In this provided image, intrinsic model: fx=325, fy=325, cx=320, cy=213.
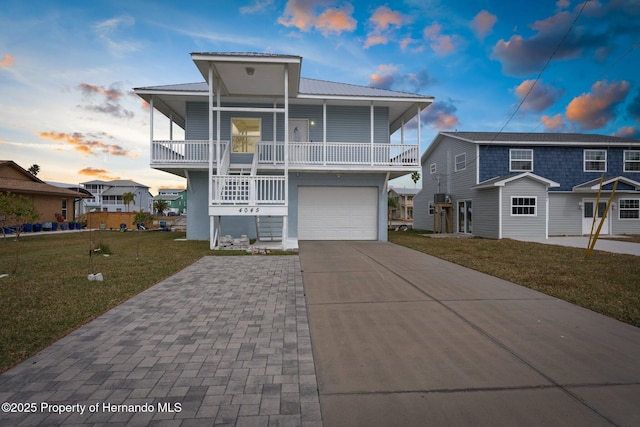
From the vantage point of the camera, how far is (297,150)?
1383 centimetres

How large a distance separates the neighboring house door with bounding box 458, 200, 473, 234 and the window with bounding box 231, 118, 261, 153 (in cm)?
1338

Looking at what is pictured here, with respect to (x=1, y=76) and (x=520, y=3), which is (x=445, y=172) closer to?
(x=520, y=3)

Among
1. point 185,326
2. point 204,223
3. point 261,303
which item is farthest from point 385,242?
point 185,326

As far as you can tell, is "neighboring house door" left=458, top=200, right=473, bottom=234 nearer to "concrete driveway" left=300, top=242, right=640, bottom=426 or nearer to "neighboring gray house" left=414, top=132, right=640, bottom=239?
"neighboring gray house" left=414, top=132, right=640, bottom=239

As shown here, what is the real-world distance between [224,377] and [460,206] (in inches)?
815

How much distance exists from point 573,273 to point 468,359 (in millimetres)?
6546

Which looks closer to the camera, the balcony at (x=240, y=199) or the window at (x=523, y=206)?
the balcony at (x=240, y=199)

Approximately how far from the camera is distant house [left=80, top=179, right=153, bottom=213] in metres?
62.0

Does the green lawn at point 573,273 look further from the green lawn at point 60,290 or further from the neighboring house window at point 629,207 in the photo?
the neighboring house window at point 629,207

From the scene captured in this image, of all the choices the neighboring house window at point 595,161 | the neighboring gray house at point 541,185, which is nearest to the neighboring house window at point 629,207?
the neighboring gray house at point 541,185

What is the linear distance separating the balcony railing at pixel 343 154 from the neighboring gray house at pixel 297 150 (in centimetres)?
4

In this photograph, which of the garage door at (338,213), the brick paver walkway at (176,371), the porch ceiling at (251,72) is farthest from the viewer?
the garage door at (338,213)

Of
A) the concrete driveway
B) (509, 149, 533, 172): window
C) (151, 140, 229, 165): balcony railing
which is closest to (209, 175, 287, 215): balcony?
(151, 140, 229, 165): balcony railing

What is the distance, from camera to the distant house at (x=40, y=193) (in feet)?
69.2
